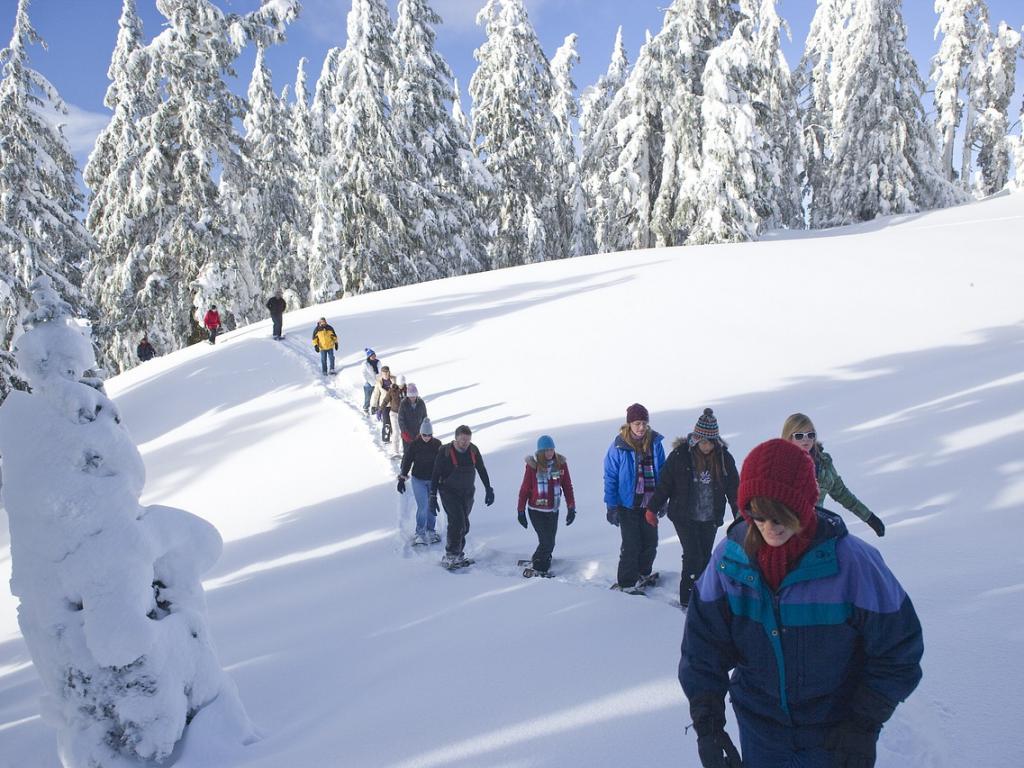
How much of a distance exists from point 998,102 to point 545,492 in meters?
42.9

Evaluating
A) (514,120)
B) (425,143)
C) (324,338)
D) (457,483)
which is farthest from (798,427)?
(514,120)

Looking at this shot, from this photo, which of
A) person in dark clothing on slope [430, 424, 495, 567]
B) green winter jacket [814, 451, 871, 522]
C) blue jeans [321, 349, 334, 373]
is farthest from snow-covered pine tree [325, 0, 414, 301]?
green winter jacket [814, 451, 871, 522]

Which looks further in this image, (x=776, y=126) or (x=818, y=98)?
(x=818, y=98)

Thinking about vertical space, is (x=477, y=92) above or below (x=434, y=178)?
above

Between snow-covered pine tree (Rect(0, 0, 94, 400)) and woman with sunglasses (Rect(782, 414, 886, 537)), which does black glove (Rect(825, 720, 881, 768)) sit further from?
snow-covered pine tree (Rect(0, 0, 94, 400))

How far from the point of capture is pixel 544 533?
21.6 ft

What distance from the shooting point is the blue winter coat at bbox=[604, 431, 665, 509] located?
5566 millimetres

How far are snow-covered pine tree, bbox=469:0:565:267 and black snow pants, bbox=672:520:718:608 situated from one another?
26.3 m

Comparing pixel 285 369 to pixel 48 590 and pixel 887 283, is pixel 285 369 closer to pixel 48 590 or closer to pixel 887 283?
pixel 48 590

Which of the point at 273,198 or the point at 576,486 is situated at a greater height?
the point at 273,198

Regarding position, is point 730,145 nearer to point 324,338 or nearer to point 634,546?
point 324,338

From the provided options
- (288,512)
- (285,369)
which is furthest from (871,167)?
(288,512)

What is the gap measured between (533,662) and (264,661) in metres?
2.72

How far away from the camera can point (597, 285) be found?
19.4m
